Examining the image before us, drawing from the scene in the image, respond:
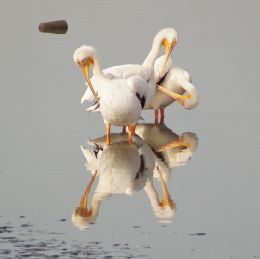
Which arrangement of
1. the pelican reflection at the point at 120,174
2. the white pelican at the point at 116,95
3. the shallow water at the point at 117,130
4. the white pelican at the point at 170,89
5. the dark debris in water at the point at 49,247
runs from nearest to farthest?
the dark debris in water at the point at 49,247, the shallow water at the point at 117,130, the pelican reflection at the point at 120,174, the white pelican at the point at 116,95, the white pelican at the point at 170,89

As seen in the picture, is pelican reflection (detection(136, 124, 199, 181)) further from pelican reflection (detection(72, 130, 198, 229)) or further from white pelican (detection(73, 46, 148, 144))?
white pelican (detection(73, 46, 148, 144))

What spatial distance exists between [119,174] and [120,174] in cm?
1

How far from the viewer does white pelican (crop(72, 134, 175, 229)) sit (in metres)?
11.4

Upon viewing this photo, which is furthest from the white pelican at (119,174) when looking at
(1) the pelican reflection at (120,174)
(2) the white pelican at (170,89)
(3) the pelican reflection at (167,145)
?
(2) the white pelican at (170,89)

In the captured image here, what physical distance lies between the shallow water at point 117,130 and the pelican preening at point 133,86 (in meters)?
0.33

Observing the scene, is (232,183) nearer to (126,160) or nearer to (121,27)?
(126,160)

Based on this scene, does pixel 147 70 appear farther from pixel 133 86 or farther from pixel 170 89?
pixel 133 86

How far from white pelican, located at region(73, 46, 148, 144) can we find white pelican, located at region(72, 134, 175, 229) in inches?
10.5

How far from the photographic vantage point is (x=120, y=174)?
1277 cm

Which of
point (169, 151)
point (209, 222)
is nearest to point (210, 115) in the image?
point (169, 151)

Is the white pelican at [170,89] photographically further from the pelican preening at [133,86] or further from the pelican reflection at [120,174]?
the pelican reflection at [120,174]

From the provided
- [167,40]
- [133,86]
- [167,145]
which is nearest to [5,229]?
[133,86]

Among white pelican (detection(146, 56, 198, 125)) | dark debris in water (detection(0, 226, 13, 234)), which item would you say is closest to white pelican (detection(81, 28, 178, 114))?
white pelican (detection(146, 56, 198, 125))

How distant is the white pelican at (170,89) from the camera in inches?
630
